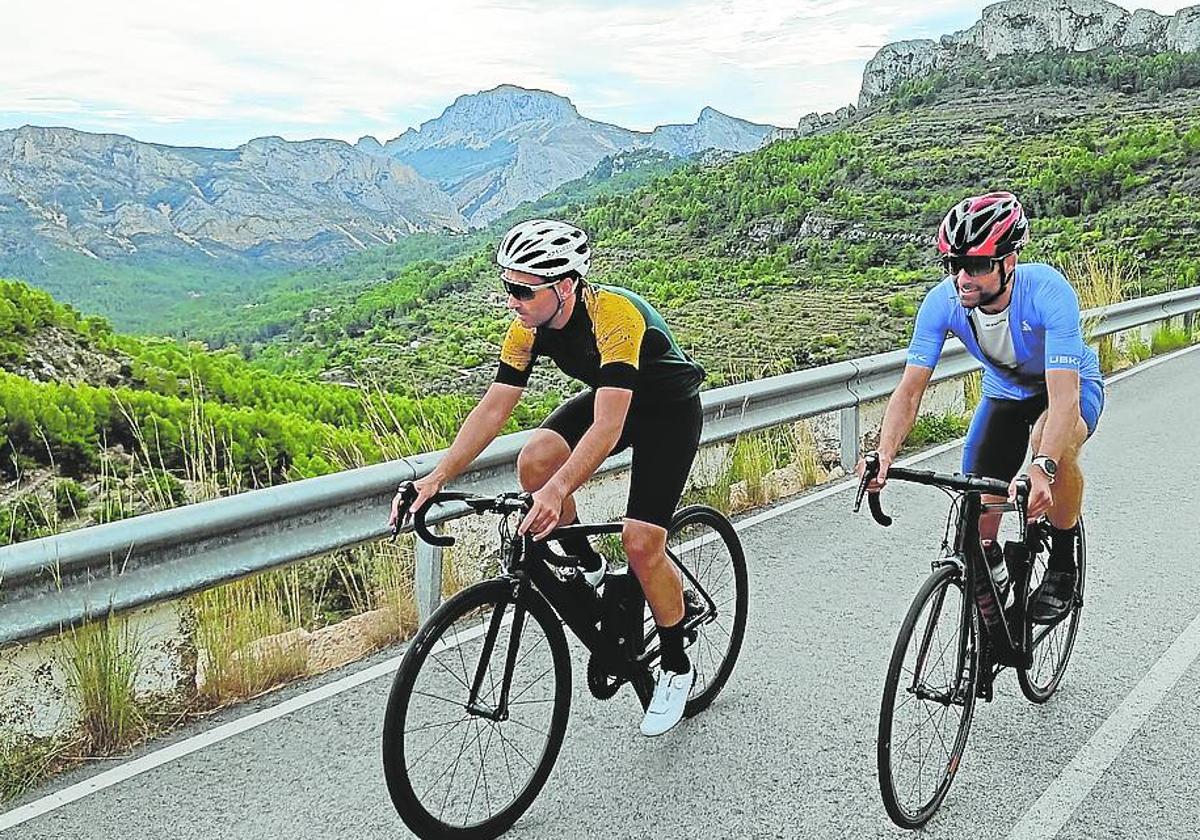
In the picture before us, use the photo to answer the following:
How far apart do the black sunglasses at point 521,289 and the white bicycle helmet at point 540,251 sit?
0.16 ft

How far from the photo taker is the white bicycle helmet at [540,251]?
3838mm

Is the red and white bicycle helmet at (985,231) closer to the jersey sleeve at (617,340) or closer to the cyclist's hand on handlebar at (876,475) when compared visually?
the cyclist's hand on handlebar at (876,475)

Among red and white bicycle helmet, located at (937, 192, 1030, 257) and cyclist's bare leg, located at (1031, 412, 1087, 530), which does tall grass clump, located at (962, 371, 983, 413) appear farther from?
red and white bicycle helmet, located at (937, 192, 1030, 257)

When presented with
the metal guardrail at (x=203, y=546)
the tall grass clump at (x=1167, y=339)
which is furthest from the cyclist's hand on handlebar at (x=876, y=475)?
the tall grass clump at (x=1167, y=339)

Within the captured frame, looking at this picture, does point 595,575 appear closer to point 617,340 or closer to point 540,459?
point 540,459

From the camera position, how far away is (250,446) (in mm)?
7246

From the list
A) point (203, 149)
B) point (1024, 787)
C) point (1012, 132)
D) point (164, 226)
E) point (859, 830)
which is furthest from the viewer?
point (203, 149)

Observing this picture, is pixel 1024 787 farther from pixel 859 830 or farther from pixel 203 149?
pixel 203 149

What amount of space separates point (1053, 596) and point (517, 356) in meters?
2.33

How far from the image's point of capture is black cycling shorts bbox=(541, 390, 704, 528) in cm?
424

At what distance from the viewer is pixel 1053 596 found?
481cm

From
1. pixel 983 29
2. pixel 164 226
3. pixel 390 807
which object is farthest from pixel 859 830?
pixel 983 29

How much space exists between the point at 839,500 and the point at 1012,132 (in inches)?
2543

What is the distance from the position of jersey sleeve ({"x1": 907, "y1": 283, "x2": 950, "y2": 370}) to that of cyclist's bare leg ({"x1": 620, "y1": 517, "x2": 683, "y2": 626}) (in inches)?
46.4
